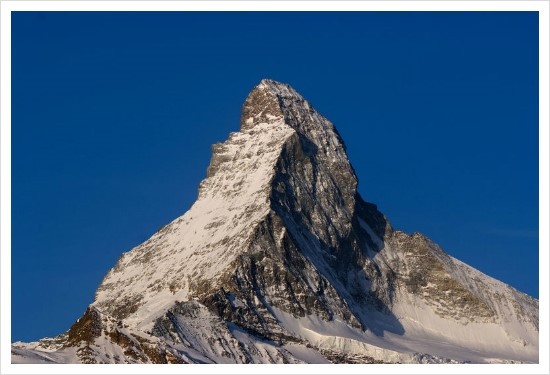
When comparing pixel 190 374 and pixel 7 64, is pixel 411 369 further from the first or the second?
pixel 7 64

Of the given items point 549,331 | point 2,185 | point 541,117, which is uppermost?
point 541,117

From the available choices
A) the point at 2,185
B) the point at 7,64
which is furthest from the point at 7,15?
the point at 2,185

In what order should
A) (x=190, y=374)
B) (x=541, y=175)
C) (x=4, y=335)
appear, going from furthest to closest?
(x=541, y=175)
(x=4, y=335)
(x=190, y=374)

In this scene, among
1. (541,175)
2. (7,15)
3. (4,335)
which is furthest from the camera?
(7,15)

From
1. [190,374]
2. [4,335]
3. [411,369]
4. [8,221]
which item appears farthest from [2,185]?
[411,369]

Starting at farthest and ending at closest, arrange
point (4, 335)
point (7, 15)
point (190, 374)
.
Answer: point (7, 15), point (4, 335), point (190, 374)

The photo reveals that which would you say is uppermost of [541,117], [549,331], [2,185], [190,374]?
[541,117]

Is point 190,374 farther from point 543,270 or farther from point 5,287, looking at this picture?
point 543,270

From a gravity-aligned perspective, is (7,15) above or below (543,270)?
above

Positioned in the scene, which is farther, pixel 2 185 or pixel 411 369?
pixel 2 185
